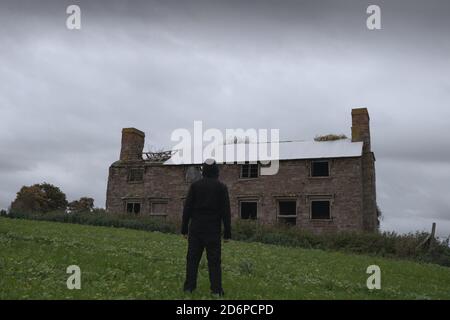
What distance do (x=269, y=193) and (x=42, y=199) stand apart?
40.8 meters

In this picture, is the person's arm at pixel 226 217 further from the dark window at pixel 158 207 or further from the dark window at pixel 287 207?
the dark window at pixel 158 207

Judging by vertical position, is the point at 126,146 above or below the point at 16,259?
above

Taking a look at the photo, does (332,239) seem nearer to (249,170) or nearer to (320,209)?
(320,209)

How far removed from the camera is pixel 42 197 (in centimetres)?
6431

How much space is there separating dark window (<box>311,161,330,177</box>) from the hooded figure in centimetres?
2503

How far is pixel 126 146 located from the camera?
133ft

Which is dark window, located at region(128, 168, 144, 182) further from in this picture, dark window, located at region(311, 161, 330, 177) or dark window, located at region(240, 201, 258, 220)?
dark window, located at region(311, 161, 330, 177)

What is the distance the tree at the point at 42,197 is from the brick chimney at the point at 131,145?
25995 mm

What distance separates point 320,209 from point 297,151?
4647 millimetres

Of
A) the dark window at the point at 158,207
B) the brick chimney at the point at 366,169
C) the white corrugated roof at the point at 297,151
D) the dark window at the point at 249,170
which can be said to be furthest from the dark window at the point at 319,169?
the dark window at the point at 158,207

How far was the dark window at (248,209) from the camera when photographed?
35.0 meters
